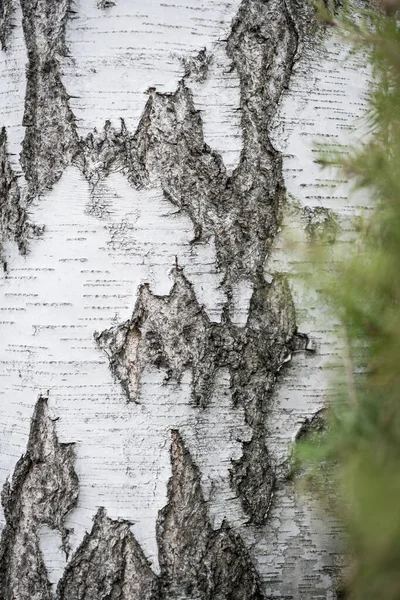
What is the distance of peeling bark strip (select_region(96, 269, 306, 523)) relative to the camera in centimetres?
98

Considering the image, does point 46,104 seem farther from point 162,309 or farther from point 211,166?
point 162,309

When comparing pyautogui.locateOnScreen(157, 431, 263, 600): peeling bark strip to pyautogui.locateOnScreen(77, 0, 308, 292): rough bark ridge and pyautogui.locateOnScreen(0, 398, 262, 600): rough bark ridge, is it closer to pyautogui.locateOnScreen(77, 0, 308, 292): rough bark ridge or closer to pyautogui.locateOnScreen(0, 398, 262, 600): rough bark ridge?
pyautogui.locateOnScreen(0, 398, 262, 600): rough bark ridge

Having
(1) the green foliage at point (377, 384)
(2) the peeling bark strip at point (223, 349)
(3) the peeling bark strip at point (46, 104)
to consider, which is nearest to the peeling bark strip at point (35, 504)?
(2) the peeling bark strip at point (223, 349)

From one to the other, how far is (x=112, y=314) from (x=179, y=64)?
421mm

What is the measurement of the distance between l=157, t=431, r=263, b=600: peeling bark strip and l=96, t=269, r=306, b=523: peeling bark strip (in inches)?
2.6

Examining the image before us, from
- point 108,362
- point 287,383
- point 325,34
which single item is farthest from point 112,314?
point 325,34

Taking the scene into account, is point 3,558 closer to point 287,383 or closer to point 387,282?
point 287,383

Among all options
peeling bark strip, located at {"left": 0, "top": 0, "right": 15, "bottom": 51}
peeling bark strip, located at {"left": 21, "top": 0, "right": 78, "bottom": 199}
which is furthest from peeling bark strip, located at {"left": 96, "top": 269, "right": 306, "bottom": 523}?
peeling bark strip, located at {"left": 0, "top": 0, "right": 15, "bottom": 51}

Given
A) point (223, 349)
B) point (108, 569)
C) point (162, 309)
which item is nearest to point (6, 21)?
point (162, 309)

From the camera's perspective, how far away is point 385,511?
0.44m

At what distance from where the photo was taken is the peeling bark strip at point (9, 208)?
1028mm

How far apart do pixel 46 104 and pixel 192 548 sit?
76cm

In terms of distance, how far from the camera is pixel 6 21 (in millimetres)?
1077

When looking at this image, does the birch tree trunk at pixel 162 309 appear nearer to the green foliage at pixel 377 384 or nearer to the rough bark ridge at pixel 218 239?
the rough bark ridge at pixel 218 239
